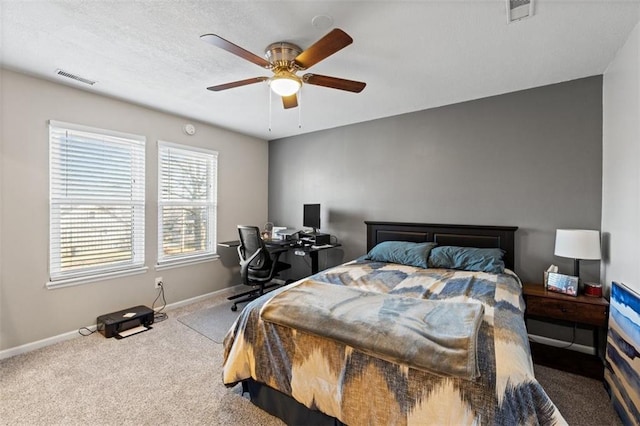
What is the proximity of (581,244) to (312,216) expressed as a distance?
9.82 ft

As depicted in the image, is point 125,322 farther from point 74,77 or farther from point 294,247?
point 74,77

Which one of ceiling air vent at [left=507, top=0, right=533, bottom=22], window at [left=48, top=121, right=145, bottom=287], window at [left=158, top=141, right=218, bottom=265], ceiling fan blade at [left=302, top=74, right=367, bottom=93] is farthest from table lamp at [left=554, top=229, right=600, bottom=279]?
window at [left=48, top=121, right=145, bottom=287]

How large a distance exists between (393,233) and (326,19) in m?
2.57

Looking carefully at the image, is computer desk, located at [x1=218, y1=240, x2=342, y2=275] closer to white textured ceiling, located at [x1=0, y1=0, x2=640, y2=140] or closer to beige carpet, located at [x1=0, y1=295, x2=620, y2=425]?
beige carpet, located at [x1=0, y1=295, x2=620, y2=425]

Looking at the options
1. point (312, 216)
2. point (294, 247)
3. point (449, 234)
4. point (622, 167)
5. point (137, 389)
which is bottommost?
point (137, 389)

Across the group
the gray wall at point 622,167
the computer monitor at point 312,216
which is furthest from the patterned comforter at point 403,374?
the computer monitor at point 312,216

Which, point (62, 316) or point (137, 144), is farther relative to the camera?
point (137, 144)

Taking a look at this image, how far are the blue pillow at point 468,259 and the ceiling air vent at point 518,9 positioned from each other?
77.4 inches

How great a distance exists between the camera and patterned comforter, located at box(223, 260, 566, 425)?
1124mm

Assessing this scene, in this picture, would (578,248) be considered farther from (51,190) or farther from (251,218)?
(51,190)

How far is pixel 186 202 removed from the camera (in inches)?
151

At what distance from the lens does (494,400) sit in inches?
44.2

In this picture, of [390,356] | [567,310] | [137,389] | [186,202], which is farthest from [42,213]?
[567,310]

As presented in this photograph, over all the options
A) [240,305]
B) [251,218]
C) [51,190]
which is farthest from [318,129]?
[51,190]
